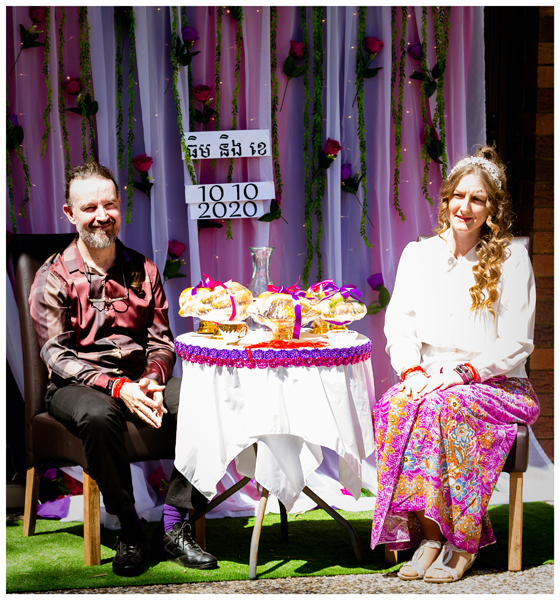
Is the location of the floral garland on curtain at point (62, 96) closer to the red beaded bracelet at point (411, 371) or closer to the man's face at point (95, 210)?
the man's face at point (95, 210)

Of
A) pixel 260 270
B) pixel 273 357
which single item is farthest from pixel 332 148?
pixel 273 357

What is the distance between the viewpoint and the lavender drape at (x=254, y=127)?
3.36 metres

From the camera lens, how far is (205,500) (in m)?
2.71

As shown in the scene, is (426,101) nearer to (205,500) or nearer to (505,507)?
(505,507)

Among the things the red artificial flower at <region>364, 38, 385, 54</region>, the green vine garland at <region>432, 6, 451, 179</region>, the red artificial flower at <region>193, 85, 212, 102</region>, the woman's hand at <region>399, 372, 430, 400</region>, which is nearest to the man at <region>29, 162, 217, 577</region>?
the red artificial flower at <region>193, 85, 212, 102</region>

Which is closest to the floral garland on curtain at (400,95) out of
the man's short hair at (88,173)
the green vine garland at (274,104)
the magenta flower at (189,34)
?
the green vine garland at (274,104)

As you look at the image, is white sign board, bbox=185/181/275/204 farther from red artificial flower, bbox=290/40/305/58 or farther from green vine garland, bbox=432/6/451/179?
green vine garland, bbox=432/6/451/179

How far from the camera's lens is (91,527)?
2.66m

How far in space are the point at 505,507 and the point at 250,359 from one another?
1.66 m

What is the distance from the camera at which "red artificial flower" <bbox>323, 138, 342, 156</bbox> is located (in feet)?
11.5

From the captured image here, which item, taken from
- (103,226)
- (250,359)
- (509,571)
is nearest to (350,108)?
(103,226)

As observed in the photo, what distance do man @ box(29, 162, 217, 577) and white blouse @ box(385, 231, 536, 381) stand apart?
946mm

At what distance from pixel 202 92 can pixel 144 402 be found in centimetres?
158

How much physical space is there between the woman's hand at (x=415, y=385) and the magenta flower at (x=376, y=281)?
104 centimetres
